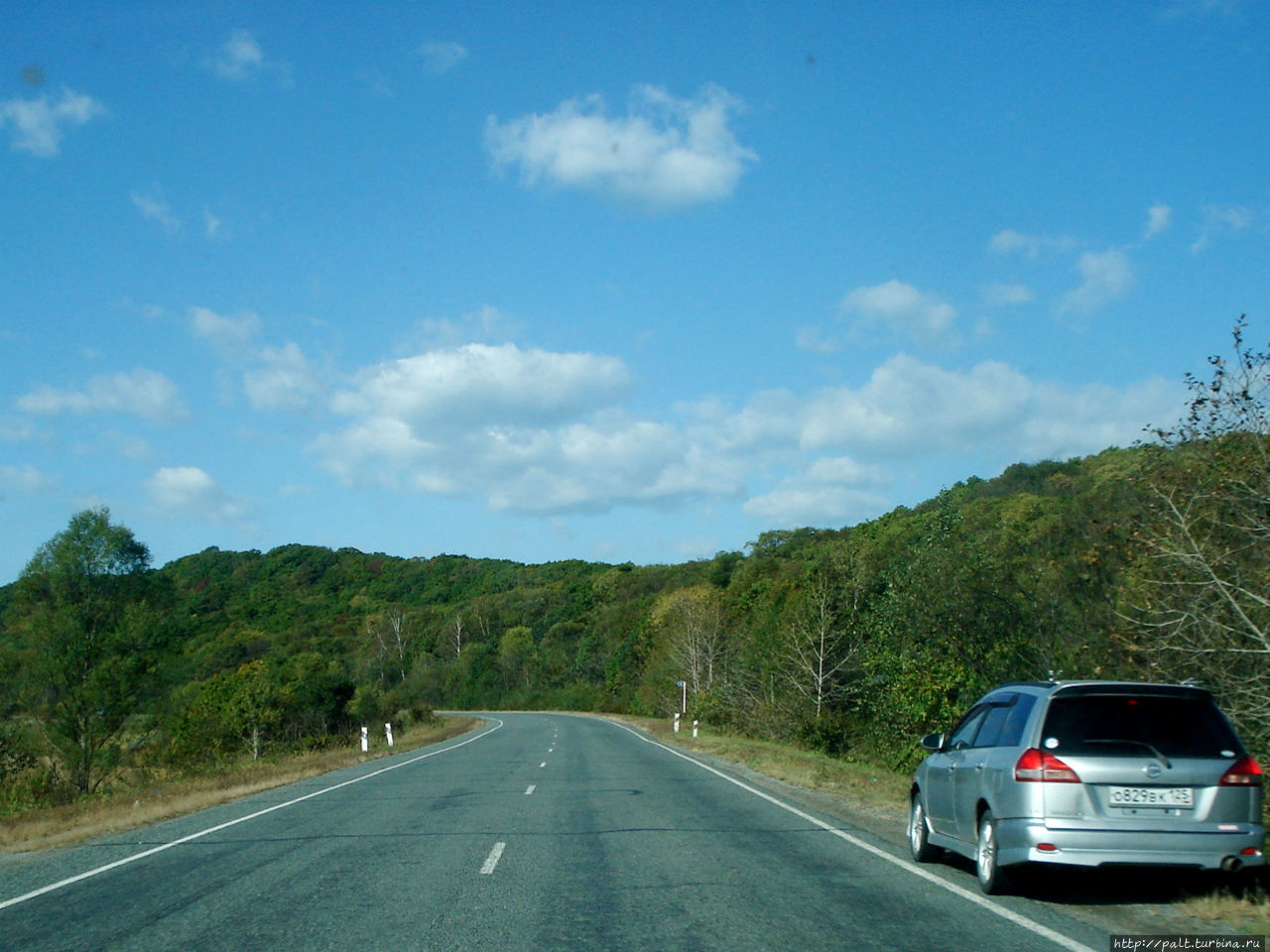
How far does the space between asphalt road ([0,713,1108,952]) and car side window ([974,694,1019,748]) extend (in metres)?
1.28

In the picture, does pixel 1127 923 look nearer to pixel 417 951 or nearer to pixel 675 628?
pixel 417 951

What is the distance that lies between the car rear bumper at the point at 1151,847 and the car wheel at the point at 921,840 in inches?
108

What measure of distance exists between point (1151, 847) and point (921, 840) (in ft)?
10.3

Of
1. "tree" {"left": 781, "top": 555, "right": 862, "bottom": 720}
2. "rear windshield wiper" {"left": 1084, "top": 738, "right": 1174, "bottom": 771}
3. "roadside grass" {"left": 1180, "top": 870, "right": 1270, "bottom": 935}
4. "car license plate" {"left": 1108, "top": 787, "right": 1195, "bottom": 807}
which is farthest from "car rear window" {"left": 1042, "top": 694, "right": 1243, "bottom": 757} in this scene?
"tree" {"left": 781, "top": 555, "right": 862, "bottom": 720}

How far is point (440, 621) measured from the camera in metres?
150

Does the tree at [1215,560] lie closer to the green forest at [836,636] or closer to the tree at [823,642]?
the green forest at [836,636]

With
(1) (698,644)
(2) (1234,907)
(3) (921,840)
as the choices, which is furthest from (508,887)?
(1) (698,644)

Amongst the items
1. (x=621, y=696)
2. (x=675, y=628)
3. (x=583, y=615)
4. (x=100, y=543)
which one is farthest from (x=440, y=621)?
(x=100, y=543)

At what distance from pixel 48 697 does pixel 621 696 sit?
58.6 m

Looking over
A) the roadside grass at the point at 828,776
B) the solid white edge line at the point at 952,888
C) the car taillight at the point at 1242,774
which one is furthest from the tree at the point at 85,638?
the car taillight at the point at 1242,774

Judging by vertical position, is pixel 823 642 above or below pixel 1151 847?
above

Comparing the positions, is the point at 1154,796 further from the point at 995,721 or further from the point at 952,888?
the point at 952,888

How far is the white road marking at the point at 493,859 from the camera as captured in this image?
9.74 metres

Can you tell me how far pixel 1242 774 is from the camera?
7.70 metres
